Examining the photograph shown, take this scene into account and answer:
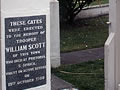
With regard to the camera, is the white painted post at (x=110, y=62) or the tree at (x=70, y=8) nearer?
the white painted post at (x=110, y=62)

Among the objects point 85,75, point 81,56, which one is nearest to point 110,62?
point 85,75

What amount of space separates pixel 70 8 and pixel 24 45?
10.1 meters

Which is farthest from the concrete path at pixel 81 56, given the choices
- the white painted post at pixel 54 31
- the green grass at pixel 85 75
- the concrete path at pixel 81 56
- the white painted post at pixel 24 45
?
the white painted post at pixel 24 45

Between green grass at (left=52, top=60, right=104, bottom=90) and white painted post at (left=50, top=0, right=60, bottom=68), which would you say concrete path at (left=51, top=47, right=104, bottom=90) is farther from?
white painted post at (left=50, top=0, right=60, bottom=68)

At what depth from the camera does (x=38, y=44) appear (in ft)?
17.3

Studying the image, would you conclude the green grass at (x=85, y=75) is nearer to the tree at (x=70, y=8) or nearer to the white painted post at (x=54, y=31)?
the white painted post at (x=54, y=31)

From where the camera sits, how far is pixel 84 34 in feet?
46.0

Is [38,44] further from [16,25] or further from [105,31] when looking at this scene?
[105,31]

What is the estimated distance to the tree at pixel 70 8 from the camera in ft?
48.2

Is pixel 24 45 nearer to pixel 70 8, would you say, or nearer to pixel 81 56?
pixel 81 56

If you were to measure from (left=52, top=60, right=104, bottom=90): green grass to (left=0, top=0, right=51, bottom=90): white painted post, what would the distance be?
3.03m

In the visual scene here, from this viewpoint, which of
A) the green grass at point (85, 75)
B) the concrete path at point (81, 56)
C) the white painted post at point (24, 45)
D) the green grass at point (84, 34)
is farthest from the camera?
the green grass at point (84, 34)

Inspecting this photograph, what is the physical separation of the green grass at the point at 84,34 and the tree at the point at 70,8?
0.35m

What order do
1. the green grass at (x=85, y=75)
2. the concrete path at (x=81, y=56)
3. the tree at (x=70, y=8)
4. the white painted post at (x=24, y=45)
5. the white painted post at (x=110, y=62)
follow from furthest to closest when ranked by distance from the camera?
the tree at (x=70, y=8) < the concrete path at (x=81, y=56) < the green grass at (x=85, y=75) < the white painted post at (x=110, y=62) < the white painted post at (x=24, y=45)
